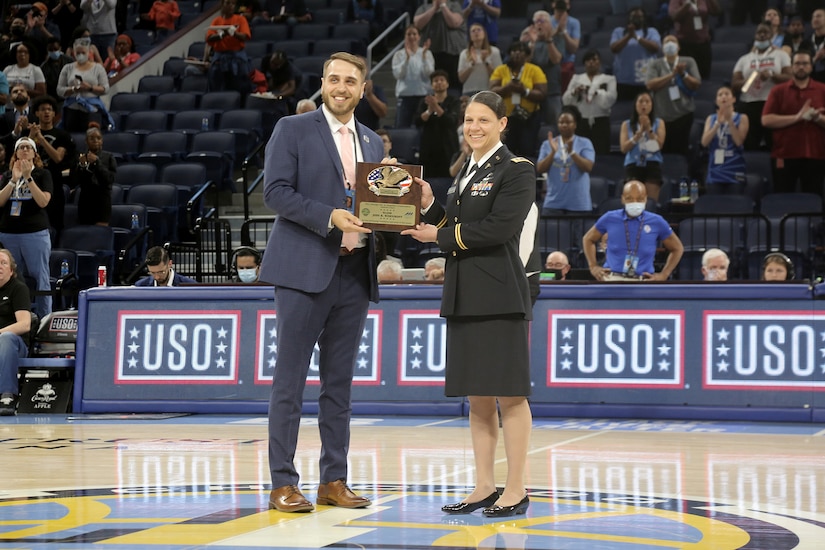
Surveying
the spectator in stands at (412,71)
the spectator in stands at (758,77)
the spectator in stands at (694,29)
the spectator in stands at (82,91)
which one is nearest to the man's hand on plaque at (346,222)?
the spectator in stands at (758,77)

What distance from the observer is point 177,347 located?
1107 centimetres

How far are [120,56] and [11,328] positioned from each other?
34.6 feet

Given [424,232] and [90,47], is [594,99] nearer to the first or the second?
[90,47]

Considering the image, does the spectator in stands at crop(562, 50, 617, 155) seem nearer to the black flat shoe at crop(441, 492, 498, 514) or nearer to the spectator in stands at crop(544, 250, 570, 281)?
the spectator in stands at crop(544, 250, 570, 281)

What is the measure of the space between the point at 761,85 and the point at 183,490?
10.9 metres

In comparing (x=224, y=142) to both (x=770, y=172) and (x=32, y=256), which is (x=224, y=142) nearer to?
(x=32, y=256)

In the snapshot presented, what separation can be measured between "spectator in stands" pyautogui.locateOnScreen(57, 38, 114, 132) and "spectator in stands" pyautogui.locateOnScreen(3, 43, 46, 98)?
1.02 ft

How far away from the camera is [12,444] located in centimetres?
863

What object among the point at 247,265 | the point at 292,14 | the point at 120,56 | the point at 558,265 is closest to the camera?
the point at 558,265

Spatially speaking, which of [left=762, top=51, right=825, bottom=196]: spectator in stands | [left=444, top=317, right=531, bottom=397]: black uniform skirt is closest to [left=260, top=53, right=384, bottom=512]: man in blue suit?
[left=444, top=317, right=531, bottom=397]: black uniform skirt

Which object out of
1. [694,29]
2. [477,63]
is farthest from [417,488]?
[694,29]

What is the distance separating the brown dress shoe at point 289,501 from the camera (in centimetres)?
546

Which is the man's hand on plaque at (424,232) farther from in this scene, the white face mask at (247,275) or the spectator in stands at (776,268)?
the white face mask at (247,275)

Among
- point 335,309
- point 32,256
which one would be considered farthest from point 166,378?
point 335,309
